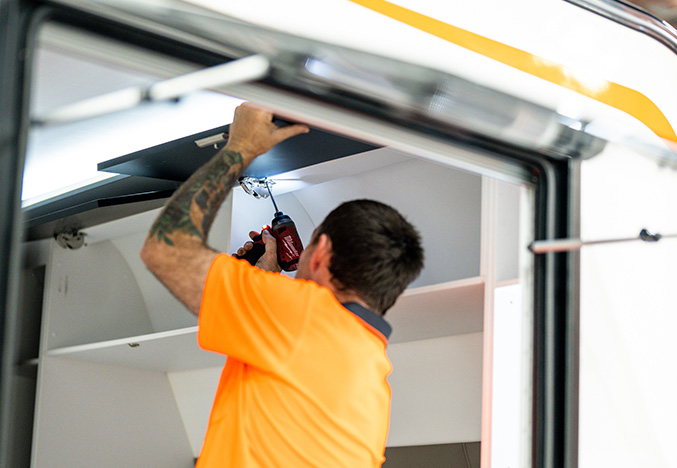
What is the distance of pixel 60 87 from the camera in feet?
3.02

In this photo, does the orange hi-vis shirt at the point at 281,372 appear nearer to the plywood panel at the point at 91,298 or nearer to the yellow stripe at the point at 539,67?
the yellow stripe at the point at 539,67

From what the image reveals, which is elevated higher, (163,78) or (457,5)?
(457,5)

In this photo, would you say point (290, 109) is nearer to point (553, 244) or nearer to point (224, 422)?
point (553, 244)

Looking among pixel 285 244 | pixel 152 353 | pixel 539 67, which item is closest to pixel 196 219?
pixel 539 67

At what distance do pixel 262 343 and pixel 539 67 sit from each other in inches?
23.3

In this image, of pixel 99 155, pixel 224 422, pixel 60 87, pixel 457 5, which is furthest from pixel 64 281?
pixel 457 5

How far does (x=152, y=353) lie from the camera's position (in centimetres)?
Answer: 271

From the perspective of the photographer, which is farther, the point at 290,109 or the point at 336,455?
the point at 336,455

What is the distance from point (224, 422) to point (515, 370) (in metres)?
0.74

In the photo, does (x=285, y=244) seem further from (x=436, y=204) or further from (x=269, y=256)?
(x=436, y=204)

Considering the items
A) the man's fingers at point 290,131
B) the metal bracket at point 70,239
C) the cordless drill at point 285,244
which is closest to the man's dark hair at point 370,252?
the man's fingers at point 290,131

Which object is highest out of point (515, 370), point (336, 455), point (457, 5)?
point (457, 5)


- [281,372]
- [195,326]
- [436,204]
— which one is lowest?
[281,372]

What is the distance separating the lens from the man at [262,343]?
1.22 m
